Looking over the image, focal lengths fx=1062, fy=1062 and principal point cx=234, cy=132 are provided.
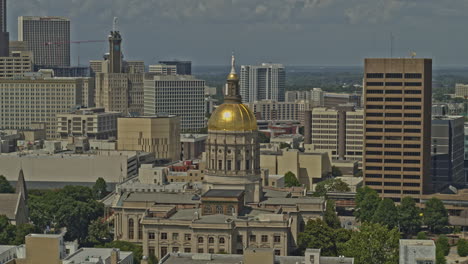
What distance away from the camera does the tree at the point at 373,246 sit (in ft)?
389

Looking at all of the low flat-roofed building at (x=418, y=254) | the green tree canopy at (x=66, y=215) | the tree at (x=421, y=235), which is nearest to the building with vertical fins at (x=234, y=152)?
the green tree canopy at (x=66, y=215)

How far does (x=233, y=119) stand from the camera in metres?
152

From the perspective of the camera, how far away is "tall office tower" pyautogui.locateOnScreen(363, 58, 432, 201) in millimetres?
184750

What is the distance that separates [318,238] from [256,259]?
36132mm

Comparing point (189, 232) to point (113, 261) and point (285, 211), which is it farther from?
point (113, 261)

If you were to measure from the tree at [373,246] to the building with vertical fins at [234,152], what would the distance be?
30.9 meters

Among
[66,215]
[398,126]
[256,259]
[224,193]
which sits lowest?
[66,215]

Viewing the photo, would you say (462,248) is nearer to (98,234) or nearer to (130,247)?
(130,247)

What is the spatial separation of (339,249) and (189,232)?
18790mm

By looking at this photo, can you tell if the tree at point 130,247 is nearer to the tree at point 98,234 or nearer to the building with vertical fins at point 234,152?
the tree at point 98,234

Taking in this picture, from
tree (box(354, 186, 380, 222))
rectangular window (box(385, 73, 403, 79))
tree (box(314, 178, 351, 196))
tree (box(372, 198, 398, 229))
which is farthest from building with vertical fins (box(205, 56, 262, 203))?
rectangular window (box(385, 73, 403, 79))

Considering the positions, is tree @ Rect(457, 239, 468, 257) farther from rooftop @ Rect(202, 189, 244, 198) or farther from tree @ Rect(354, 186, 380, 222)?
rooftop @ Rect(202, 189, 244, 198)

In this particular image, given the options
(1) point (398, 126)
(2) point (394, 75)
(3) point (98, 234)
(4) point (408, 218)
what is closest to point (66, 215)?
(3) point (98, 234)

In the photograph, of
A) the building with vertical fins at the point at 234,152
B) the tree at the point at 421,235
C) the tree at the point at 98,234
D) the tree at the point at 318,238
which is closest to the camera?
the tree at the point at 318,238
